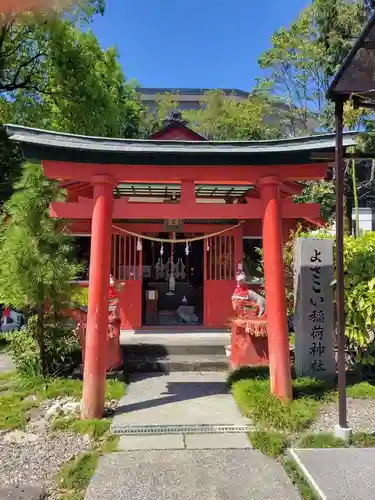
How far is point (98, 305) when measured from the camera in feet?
19.1

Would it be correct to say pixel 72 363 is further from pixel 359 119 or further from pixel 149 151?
pixel 359 119

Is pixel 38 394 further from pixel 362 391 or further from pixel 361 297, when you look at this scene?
pixel 361 297

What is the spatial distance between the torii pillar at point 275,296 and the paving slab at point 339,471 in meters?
1.50

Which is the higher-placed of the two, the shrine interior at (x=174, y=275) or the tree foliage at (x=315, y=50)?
the tree foliage at (x=315, y=50)

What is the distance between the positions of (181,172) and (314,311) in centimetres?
335

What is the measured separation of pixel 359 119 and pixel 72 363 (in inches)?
397

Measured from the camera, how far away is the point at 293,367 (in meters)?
7.77

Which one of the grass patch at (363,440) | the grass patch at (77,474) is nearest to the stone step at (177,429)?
the grass patch at (77,474)

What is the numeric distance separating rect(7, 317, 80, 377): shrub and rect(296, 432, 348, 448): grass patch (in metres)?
4.46

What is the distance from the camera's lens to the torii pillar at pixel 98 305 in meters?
5.66

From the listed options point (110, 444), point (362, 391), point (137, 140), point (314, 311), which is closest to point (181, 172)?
point (137, 140)

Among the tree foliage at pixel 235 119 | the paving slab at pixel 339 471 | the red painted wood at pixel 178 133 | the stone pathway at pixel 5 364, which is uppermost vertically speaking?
the tree foliage at pixel 235 119

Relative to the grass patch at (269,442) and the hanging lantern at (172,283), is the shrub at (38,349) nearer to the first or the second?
the grass patch at (269,442)

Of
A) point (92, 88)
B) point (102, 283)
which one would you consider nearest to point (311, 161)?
point (102, 283)
